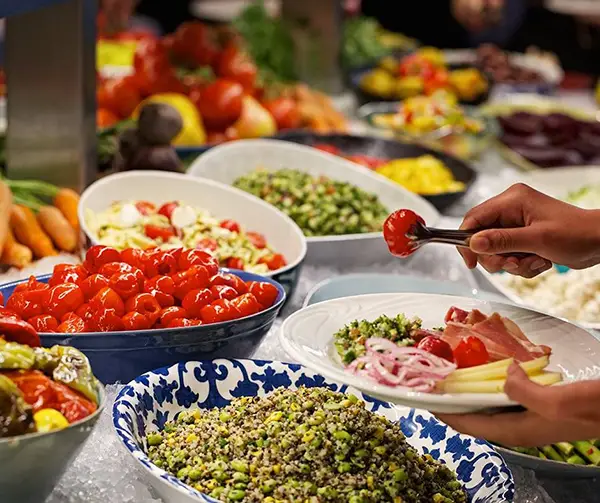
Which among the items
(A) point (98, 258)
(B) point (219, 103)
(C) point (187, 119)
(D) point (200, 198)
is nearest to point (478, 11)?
(B) point (219, 103)

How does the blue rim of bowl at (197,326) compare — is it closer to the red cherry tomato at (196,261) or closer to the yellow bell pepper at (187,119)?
the red cherry tomato at (196,261)

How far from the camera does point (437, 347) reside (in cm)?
154

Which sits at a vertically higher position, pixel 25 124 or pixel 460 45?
pixel 25 124

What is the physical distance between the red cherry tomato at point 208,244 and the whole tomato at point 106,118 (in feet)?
4.40

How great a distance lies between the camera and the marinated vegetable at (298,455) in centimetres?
146

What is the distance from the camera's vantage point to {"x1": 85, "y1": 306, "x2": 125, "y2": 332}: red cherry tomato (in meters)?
1.74

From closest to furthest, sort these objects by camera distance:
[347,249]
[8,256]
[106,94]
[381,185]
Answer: [8,256], [347,249], [381,185], [106,94]

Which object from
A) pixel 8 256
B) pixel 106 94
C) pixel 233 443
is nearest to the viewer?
pixel 233 443

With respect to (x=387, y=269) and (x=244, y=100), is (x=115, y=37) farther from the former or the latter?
(x=387, y=269)

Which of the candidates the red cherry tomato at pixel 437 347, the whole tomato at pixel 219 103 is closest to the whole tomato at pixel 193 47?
the whole tomato at pixel 219 103

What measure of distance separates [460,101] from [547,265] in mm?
3269

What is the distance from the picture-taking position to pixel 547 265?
5.86 feet

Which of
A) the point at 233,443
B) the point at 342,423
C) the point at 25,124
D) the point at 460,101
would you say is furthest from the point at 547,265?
the point at 460,101

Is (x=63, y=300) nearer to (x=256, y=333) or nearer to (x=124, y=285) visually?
(x=124, y=285)
